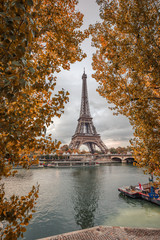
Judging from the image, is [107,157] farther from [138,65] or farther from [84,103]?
[138,65]

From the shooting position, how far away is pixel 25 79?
2.05 meters

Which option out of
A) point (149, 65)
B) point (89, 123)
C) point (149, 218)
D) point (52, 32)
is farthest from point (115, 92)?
point (89, 123)

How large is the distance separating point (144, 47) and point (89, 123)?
83031mm

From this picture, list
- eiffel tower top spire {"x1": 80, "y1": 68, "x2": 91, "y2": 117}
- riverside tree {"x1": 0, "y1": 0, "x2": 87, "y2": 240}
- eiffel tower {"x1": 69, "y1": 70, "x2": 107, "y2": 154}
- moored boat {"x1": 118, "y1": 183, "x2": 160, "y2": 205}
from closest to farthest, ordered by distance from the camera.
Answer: riverside tree {"x1": 0, "y1": 0, "x2": 87, "y2": 240} → moored boat {"x1": 118, "y1": 183, "x2": 160, "y2": 205} → eiffel tower {"x1": 69, "y1": 70, "x2": 107, "y2": 154} → eiffel tower top spire {"x1": 80, "y1": 68, "x2": 91, "y2": 117}

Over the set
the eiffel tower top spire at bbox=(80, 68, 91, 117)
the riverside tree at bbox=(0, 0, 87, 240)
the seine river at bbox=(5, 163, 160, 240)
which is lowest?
the seine river at bbox=(5, 163, 160, 240)

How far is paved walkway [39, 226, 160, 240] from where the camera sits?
8664mm

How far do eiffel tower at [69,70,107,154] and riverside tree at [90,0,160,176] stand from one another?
7265cm

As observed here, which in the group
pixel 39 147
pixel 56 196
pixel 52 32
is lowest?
pixel 56 196

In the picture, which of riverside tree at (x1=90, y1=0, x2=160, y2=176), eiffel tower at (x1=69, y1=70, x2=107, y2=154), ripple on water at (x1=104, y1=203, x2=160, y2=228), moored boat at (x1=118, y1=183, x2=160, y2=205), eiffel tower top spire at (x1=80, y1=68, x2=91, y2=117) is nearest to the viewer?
riverside tree at (x1=90, y1=0, x2=160, y2=176)

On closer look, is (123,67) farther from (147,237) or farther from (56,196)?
(56,196)

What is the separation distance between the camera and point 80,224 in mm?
12789

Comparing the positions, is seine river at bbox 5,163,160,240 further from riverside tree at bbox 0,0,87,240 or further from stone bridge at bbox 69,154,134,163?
stone bridge at bbox 69,154,134,163

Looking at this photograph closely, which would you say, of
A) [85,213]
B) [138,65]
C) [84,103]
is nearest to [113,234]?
[85,213]

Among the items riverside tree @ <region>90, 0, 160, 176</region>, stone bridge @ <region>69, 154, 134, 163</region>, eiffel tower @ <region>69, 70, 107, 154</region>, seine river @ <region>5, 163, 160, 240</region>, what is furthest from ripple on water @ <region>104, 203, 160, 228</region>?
stone bridge @ <region>69, 154, 134, 163</region>
